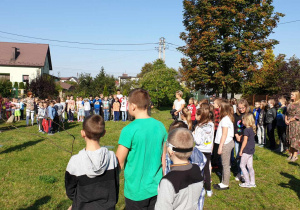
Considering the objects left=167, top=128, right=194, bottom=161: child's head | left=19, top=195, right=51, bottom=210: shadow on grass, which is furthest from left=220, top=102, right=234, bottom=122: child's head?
left=19, top=195, right=51, bottom=210: shadow on grass

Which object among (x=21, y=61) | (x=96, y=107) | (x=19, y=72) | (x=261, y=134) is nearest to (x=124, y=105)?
(x=96, y=107)

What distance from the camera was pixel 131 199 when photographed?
2531 mm

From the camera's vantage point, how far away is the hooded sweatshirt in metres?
2.33

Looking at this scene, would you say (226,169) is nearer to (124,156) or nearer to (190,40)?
(124,156)

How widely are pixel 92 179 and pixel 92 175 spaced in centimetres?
6

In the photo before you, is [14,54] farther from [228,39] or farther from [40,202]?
[40,202]

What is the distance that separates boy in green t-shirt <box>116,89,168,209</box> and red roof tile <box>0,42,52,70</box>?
44.1 metres

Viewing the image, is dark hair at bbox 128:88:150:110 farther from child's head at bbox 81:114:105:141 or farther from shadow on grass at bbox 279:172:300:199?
shadow on grass at bbox 279:172:300:199

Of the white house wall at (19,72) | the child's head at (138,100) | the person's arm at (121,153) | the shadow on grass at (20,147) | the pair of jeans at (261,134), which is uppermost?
the white house wall at (19,72)

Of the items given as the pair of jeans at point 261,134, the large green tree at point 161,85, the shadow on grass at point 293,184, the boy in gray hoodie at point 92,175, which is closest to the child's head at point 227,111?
the shadow on grass at point 293,184

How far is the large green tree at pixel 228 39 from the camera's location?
2066cm

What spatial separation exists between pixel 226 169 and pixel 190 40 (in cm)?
1997

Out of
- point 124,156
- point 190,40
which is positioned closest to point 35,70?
point 190,40

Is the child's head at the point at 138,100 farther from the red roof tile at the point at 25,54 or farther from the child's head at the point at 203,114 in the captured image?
the red roof tile at the point at 25,54
